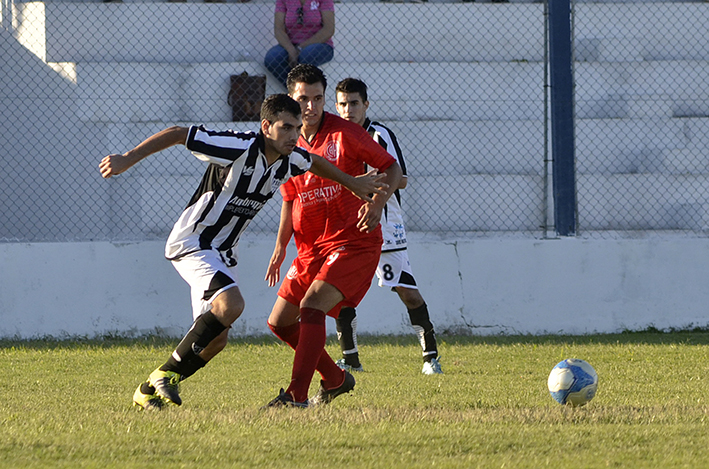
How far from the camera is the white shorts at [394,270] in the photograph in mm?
6820

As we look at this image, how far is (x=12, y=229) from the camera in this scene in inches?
383

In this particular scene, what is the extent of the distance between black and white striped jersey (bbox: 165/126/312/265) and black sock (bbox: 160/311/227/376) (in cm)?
39

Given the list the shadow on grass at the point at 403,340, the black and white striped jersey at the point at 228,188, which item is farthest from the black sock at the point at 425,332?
the black and white striped jersey at the point at 228,188

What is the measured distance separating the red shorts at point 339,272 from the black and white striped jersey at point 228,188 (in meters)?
0.42

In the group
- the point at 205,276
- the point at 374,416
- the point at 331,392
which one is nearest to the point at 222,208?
the point at 205,276

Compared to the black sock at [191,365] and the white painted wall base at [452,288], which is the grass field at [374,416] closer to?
the black sock at [191,365]

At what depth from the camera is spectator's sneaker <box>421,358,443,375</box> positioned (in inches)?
257

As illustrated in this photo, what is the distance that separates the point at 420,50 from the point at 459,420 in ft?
26.5

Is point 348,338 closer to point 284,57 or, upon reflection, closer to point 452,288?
point 452,288

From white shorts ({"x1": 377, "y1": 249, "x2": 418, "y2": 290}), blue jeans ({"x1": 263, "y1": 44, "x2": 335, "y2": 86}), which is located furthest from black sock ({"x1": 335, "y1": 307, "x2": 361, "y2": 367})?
blue jeans ({"x1": 263, "y1": 44, "x2": 335, "y2": 86})

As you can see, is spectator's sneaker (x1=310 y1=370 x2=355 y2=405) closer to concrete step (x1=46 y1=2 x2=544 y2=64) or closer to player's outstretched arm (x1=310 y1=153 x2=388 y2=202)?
player's outstretched arm (x1=310 y1=153 x2=388 y2=202)

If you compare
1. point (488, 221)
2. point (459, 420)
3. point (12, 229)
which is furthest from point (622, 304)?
point (12, 229)

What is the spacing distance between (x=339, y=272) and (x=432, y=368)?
6.06 ft

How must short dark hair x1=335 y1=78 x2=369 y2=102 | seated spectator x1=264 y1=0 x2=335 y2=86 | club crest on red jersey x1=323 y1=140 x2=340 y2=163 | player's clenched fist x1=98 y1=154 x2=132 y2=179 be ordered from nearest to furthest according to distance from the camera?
player's clenched fist x1=98 y1=154 x2=132 y2=179 < club crest on red jersey x1=323 y1=140 x2=340 y2=163 < short dark hair x1=335 y1=78 x2=369 y2=102 < seated spectator x1=264 y1=0 x2=335 y2=86
